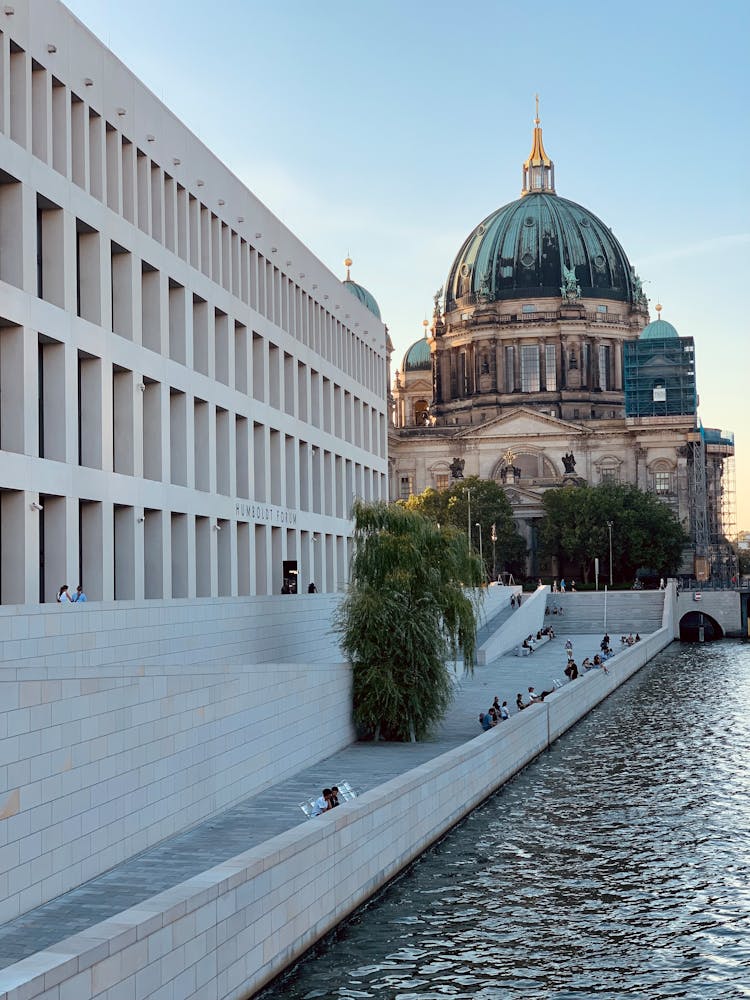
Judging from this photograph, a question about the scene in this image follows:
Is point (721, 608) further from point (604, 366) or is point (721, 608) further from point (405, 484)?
point (604, 366)

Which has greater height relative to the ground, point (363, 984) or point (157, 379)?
point (157, 379)

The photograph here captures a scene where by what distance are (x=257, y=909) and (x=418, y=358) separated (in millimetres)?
150621

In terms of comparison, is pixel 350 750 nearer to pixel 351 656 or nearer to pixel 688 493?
pixel 351 656

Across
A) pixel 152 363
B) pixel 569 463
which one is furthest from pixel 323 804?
pixel 569 463

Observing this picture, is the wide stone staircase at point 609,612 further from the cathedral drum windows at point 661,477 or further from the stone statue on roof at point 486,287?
the stone statue on roof at point 486,287

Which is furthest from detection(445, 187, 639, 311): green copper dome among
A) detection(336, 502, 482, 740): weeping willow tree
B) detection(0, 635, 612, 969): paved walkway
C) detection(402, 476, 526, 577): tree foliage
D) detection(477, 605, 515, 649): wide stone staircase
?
detection(336, 502, 482, 740): weeping willow tree

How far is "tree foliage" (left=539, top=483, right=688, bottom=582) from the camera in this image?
108m

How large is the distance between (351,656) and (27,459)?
32.7 feet

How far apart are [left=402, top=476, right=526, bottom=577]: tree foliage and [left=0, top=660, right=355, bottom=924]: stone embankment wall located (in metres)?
85.3

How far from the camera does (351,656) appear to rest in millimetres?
35156

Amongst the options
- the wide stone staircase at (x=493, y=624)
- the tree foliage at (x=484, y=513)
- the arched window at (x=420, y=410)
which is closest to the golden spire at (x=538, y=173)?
the arched window at (x=420, y=410)

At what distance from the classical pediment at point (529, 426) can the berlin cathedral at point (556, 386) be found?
0.43 ft

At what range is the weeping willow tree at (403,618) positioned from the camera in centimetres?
3438

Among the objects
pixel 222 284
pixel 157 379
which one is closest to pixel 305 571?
pixel 222 284
